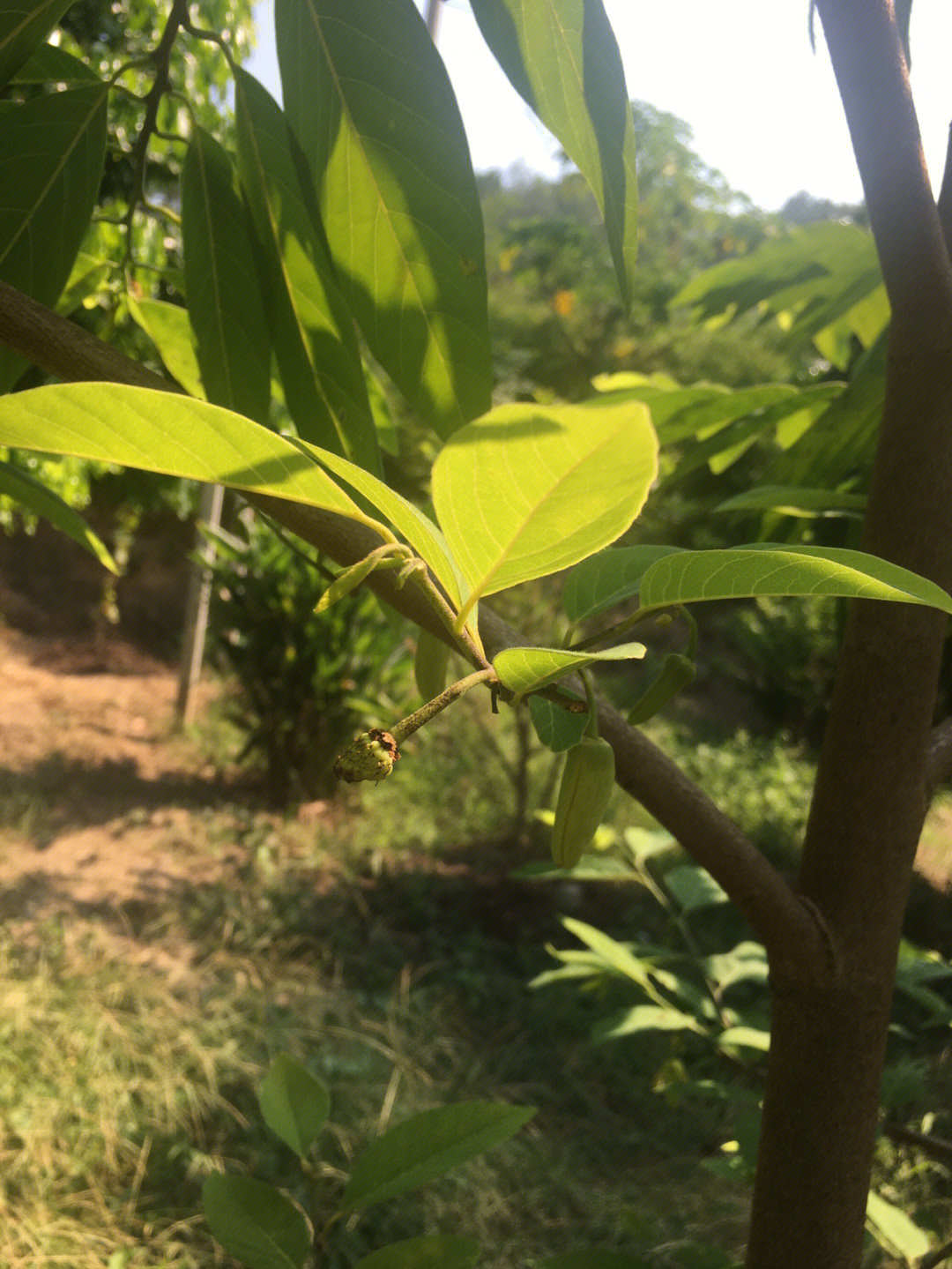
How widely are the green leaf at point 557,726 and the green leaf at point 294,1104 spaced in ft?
0.96

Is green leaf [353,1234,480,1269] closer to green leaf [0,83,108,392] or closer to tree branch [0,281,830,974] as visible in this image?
tree branch [0,281,830,974]

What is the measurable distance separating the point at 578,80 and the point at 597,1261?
491 mm

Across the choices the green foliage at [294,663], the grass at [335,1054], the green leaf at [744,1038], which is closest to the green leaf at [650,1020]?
the green leaf at [744,1038]

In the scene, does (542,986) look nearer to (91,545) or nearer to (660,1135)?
(660,1135)

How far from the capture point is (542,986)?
75.2 inches

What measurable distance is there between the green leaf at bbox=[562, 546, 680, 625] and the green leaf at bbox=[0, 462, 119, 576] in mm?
166

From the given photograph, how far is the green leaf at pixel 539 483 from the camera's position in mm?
141

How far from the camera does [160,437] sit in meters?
0.16

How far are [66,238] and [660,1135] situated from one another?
1635 mm

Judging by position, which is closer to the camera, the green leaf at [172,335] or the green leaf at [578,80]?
the green leaf at [578,80]

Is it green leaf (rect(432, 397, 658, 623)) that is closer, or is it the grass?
green leaf (rect(432, 397, 658, 623))

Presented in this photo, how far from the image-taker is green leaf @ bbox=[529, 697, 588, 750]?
27 cm

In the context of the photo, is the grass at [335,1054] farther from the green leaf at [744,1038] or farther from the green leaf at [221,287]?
the green leaf at [221,287]

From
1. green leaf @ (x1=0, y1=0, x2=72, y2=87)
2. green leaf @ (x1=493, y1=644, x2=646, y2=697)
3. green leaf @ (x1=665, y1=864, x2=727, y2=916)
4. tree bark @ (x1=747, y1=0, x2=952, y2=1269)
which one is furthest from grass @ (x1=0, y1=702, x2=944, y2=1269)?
green leaf @ (x1=0, y1=0, x2=72, y2=87)
